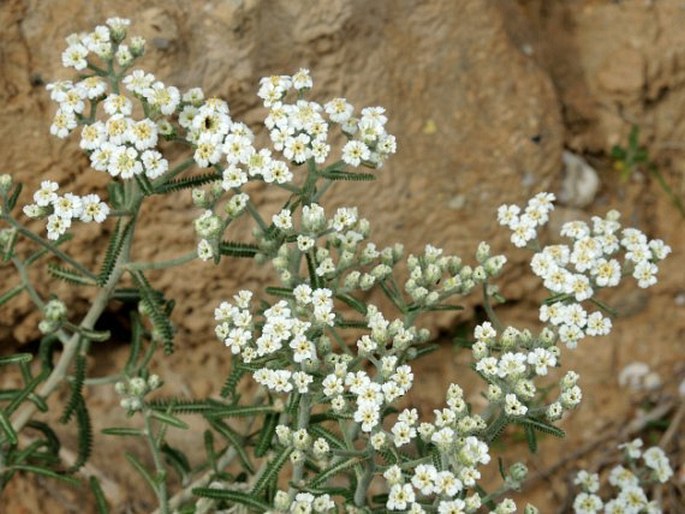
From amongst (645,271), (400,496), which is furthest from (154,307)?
(645,271)

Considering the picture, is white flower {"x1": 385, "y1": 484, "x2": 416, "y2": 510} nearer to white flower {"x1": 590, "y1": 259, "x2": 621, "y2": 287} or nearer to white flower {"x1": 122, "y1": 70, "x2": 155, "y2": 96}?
white flower {"x1": 590, "y1": 259, "x2": 621, "y2": 287}

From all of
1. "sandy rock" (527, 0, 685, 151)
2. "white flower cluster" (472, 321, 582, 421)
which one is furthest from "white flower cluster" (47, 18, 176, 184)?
"sandy rock" (527, 0, 685, 151)

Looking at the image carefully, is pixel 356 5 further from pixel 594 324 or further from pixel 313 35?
pixel 594 324

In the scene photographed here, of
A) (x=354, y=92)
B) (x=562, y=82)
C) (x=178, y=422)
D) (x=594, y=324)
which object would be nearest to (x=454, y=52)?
(x=354, y=92)

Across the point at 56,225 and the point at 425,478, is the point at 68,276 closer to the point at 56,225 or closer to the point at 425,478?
the point at 56,225

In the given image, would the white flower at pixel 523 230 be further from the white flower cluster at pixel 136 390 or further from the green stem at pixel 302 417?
the white flower cluster at pixel 136 390

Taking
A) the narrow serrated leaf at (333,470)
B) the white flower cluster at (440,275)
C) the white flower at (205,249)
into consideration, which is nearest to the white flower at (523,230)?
the white flower cluster at (440,275)
